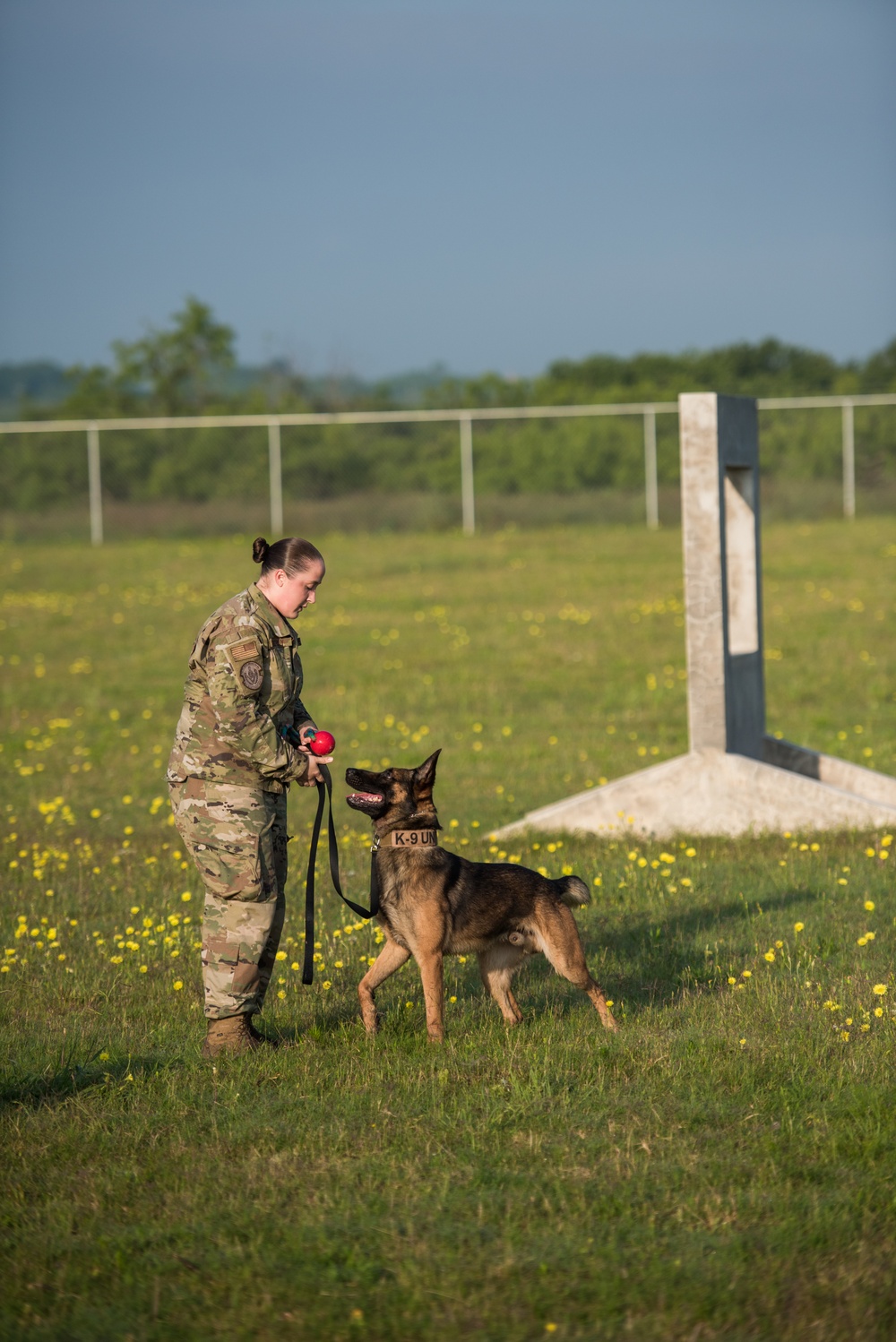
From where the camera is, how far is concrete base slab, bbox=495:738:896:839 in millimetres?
9133

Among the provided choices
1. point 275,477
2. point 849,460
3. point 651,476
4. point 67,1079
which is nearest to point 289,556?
point 67,1079

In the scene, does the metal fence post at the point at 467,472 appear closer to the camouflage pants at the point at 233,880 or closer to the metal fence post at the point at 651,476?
the metal fence post at the point at 651,476

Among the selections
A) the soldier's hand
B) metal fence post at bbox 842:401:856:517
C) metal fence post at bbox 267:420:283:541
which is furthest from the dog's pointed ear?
metal fence post at bbox 842:401:856:517

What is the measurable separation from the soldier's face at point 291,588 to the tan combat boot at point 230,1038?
1604mm

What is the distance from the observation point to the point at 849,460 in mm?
29219

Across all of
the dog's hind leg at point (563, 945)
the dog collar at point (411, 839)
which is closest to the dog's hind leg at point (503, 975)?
the dog's hind leg at point (563, 945)

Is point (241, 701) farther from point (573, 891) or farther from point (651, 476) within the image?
point (651, 476)

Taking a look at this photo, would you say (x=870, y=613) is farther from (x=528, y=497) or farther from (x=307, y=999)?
(x=307, y=999)

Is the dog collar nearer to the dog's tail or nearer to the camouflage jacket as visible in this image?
the camouflage jacket

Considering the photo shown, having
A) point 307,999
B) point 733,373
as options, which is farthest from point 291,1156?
point 733,373

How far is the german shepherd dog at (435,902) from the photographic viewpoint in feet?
17.9

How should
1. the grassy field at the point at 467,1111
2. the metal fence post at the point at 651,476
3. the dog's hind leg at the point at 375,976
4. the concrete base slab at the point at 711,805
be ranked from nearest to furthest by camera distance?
the grassy field at the point at 467,1111 < the dog's hind leg at the point at 375,976 < the concrete base slab at the point at 711,805 < the metal fence post at the point at 651,476

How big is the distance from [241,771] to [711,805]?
14.8 feet

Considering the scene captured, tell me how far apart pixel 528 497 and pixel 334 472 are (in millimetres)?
4151
